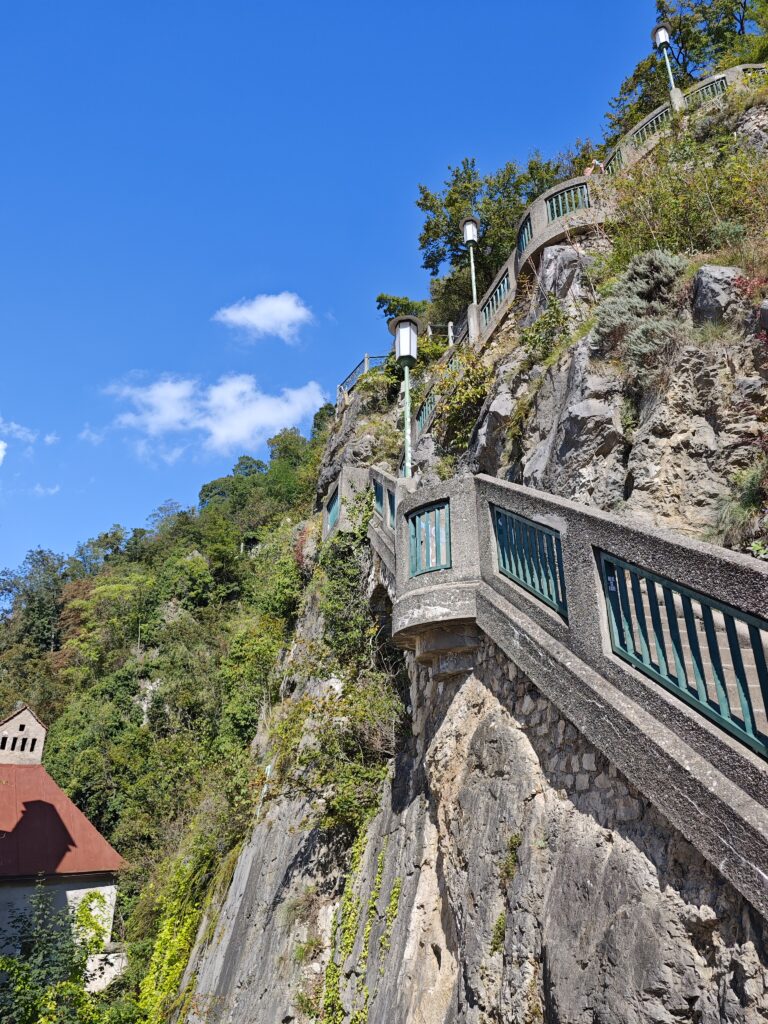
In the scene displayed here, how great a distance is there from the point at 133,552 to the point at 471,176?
34026 mm

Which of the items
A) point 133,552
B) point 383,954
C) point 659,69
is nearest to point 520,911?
point 383,954

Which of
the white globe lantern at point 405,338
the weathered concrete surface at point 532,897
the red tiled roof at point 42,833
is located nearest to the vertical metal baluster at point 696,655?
the weathered concrete surface at point 532,897

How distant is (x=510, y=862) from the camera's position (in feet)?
13.8

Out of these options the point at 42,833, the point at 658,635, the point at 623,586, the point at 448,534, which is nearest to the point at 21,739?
the point at 42,833

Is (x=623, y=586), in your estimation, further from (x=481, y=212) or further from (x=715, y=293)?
(x=481, y=212)

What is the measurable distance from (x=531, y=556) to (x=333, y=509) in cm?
902

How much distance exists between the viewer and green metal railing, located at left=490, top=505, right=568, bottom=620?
438 cm

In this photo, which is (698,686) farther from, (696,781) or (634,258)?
(634,258)

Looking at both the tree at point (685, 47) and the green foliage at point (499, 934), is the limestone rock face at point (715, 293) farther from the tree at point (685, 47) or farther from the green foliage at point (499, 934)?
the tree at point (685, 47)

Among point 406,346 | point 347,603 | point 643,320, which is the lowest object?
point 347,603

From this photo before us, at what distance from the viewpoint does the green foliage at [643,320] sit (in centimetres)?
739

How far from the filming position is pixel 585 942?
3.27 metres

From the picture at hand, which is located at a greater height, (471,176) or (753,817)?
(471,176)

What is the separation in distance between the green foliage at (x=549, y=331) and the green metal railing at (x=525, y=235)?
4169mm
